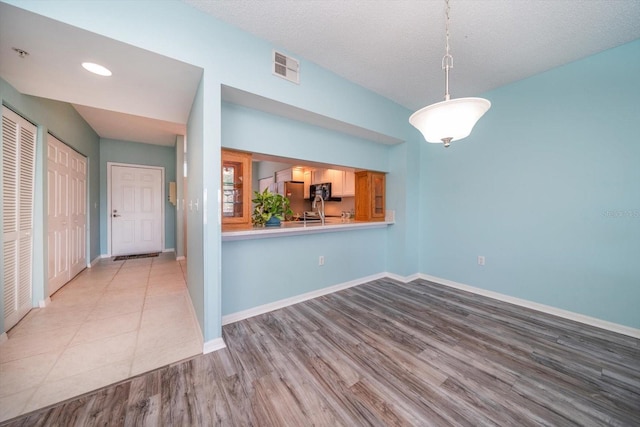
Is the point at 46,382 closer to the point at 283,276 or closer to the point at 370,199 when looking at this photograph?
the point at 283,276

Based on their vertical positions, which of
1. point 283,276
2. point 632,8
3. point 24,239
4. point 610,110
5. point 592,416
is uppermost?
point 632,8

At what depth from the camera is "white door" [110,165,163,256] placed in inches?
201

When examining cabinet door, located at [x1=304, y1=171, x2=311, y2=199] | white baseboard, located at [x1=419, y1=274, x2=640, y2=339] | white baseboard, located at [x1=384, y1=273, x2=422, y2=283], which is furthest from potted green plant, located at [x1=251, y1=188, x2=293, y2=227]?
cabinet door, located at [x1=304, y1=171, x2=311, y2=199]

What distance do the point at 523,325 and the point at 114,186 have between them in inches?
291

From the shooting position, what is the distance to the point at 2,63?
172 cm

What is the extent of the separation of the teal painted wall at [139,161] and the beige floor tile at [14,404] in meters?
4.58

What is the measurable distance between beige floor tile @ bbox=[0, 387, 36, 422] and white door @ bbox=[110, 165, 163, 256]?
15.0 feet

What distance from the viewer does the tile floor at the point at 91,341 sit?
4.89ft

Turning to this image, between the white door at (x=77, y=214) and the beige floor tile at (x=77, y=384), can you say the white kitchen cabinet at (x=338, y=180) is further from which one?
the white door at (x=77, y=214)

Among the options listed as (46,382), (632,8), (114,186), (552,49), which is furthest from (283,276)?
(114,186)

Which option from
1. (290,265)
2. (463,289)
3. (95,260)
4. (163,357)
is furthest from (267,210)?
(95,260)

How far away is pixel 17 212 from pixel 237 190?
6.63ft

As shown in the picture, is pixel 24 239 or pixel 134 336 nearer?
pixel 134 336

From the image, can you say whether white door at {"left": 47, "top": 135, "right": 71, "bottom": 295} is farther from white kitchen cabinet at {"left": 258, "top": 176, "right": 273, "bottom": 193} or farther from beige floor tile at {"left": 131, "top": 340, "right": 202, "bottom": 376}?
white kitchen cabinet at {"left": 258, "top": 176, "right": 273, "bottom": 193}
